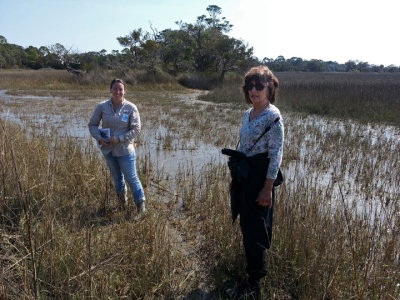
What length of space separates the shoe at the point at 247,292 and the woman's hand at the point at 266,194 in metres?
0.71

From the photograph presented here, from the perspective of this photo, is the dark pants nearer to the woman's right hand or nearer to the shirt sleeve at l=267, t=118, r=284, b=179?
the shirt sleeve at l=267, t=118, r=284, b=179

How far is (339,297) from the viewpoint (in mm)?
2297

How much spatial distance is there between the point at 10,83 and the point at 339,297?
29550mm

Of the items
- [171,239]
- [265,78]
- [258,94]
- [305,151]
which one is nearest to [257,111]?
[258,94]

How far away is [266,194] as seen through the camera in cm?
218

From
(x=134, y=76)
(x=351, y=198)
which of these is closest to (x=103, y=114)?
(x=351, y=198)

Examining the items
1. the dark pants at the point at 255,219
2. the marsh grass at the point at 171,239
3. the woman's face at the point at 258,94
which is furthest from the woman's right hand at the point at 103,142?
the woman's face at the point at 258,94

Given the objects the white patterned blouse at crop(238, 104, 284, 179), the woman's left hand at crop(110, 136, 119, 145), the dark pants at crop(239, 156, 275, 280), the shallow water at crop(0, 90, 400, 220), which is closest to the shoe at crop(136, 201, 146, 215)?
the woman's left hand at crop(110, 136, 119, 145)

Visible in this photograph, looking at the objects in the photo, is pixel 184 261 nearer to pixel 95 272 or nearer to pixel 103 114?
pixel 95 272

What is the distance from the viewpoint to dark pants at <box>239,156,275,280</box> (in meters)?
2.24

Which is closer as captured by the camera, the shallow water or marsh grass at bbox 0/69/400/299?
marsh grass at bbox 0/69/400/299

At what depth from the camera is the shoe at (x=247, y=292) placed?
7.75 ft

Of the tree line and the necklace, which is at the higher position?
the tree line

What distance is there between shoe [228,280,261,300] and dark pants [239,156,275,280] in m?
0.07
